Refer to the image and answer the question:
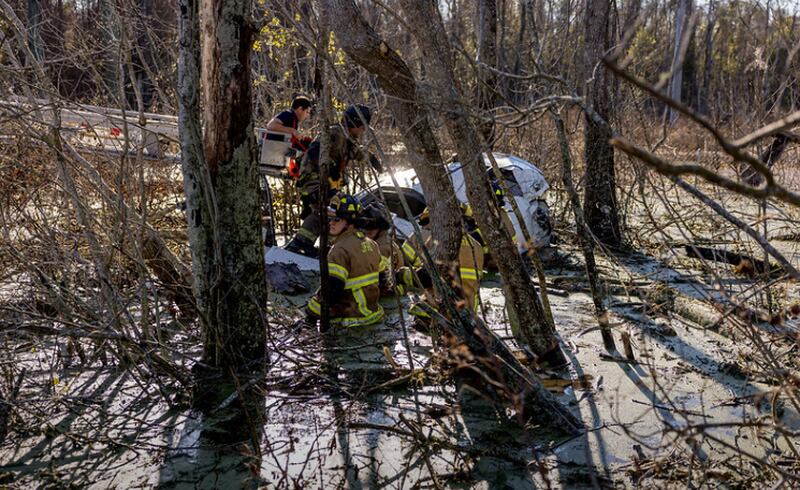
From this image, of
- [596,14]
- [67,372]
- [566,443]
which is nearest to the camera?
[566,443]

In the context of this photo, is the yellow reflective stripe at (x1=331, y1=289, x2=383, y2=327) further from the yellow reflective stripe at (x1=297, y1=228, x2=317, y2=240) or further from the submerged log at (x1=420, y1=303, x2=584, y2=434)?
the yellow reflective stripe at (x1=297, y1=228, x2=317, y2=240)

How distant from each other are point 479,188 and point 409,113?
697 mm

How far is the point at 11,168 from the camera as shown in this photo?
7.20m

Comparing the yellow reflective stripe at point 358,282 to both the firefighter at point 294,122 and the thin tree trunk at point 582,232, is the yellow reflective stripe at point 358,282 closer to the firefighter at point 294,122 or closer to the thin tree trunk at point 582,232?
the thin tree trunk at point 582,232

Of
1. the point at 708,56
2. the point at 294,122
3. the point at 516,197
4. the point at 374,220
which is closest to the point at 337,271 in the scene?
the point at 374,220

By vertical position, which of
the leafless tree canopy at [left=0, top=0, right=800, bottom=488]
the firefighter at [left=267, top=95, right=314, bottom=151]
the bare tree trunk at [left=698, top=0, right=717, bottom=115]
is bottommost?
the leafless tree canopy at [left=0, top=0, right=800, bottom=488]

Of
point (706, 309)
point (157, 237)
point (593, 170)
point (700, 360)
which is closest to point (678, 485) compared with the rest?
point (700, 360)

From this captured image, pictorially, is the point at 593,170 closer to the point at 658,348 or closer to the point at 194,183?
the point at 658,348

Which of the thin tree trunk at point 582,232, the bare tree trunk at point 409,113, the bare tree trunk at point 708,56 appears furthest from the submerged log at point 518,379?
the bare tree trunk at point 708,56

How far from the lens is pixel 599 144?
9.06 meters

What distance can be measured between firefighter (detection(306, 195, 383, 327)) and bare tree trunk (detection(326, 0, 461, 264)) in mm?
839

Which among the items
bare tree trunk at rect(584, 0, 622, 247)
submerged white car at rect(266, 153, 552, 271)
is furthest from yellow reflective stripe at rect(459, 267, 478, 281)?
submerged white car at rect(266, 153, 552, 271)

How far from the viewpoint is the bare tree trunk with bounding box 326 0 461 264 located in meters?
5.04

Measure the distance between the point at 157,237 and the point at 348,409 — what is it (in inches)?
71.0
